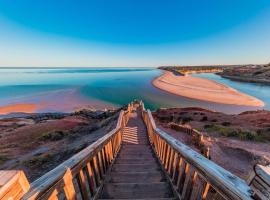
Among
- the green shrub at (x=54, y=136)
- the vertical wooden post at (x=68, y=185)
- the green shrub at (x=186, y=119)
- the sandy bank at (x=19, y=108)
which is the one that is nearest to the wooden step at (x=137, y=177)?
A: the vertical wooden post at (x=68, y=185)

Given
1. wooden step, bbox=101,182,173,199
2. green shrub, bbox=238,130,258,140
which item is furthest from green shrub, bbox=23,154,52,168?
green shrub, bbox=238,130,258,140

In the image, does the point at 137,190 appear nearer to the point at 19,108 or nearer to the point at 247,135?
the point at 247,135

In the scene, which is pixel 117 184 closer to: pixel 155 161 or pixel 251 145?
pixel 155 161

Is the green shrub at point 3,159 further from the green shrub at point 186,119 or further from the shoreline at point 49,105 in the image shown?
the shoreline at point 49,105

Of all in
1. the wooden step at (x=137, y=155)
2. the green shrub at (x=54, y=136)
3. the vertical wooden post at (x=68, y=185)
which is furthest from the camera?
the green shrub at (x=54, y=136)

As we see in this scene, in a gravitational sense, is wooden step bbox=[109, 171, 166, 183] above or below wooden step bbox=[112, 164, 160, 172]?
above

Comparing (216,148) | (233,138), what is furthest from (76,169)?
(233,138)

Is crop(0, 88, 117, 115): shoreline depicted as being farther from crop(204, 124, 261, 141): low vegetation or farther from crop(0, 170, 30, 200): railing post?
crop(0, 170, 30, 200): railing post
